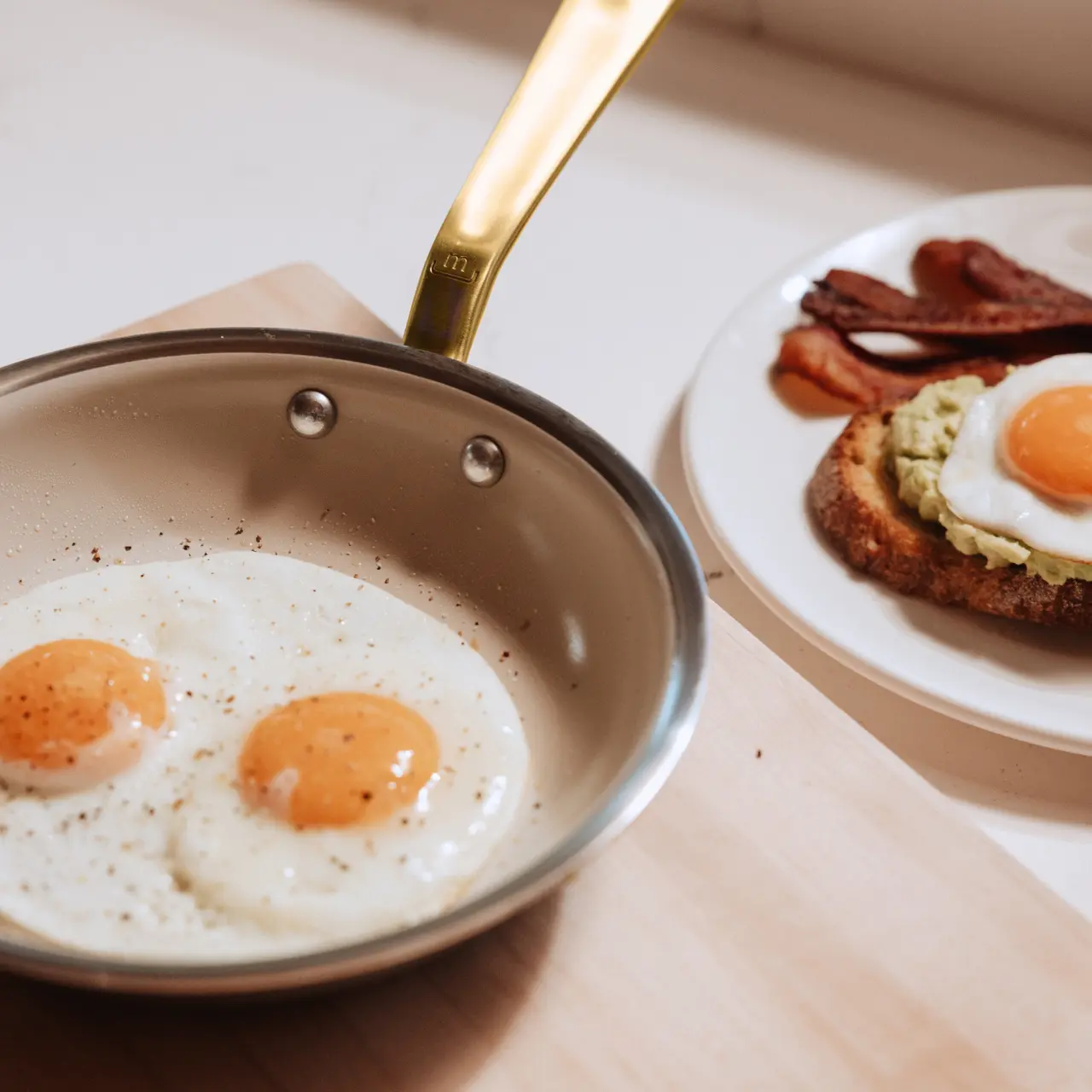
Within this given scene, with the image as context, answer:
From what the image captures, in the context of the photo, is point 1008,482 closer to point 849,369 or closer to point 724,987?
point 849,369

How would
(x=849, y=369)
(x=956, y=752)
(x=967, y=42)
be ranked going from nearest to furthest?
(x=956, y=752) → (x=849, y=369) → (x=967, y=42)

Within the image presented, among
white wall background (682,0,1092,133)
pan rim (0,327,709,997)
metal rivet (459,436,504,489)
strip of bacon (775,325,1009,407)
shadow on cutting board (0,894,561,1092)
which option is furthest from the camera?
white wall background (682,0,1092,133)

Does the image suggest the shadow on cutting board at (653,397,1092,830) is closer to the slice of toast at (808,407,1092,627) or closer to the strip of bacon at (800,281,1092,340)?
the slice of toast at (808,407,1092,627)

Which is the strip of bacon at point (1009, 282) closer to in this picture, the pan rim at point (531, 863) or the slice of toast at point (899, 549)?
the slice of toast at point (899, 549)

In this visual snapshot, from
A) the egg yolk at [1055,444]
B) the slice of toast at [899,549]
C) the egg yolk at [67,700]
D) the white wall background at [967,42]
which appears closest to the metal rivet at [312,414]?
the egg yolk at [67,700]

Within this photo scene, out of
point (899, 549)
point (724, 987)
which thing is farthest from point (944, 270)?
point (724, 987)

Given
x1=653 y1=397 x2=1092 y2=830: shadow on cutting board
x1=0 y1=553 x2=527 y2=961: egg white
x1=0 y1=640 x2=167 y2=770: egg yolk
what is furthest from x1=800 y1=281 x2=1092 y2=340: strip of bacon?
x1=0 y1=640 x2=167 y2=770: egg yolk

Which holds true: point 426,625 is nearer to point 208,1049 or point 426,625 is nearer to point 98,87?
point 208,1049
